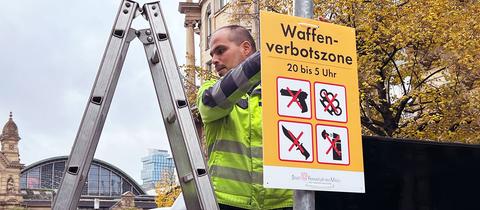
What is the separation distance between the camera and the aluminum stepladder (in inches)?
110

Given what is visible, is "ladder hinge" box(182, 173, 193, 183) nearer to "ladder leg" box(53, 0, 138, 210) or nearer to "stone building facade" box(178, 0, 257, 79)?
"ladder leg" box(53, 0, 138, 210)

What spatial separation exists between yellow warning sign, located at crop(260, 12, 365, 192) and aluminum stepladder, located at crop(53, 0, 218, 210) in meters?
0.29

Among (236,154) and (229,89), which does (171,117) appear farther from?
(236,154)

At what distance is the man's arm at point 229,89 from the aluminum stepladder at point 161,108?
31 cm

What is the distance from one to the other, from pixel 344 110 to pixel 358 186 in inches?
13.0

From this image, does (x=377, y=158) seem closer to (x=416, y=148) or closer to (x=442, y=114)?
(x=416, y=148)

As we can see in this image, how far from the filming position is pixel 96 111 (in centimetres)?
287

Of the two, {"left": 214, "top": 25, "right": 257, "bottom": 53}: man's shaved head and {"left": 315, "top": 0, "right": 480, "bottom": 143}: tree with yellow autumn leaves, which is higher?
{"left": 315, "top": 0, "right": 480, "bottom": 143}: tree with yellow autumn leaves

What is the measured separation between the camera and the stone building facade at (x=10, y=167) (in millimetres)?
70062

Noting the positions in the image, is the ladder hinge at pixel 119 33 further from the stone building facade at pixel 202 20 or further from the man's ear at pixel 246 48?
the stone building facade at pixel 202 20

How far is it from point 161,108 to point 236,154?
554 millimetres

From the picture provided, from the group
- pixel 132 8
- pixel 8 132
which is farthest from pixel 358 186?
pixel 8 132

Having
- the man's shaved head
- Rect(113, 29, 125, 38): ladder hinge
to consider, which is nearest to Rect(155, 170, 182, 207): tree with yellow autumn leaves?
the man's shaved head

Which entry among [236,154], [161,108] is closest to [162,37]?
[161,108]
